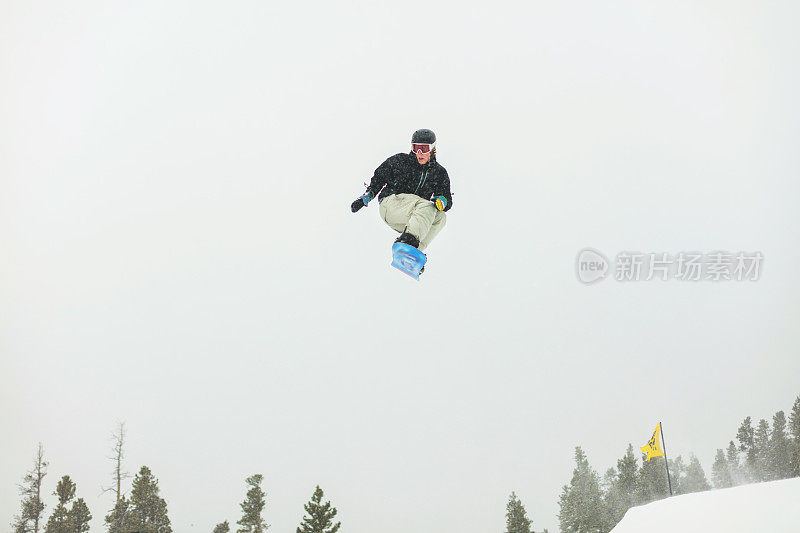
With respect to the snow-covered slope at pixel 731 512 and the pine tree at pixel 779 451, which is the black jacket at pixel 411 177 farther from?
the pine tree at pixel 779 451

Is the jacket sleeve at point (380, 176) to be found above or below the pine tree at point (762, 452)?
above

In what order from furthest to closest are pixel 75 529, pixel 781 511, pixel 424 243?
pixel 75 529 < pixel 781 511 < pixel 424 243

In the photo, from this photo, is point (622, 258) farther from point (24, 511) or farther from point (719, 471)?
point (719, 471)

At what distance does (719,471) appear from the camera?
81.9 meters

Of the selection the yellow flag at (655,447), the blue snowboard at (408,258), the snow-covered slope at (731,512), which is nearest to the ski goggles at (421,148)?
the blue snowboard at (408,258)

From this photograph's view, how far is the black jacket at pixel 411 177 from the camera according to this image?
33.2 ft

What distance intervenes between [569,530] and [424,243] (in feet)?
210

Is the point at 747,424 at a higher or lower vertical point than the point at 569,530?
higher

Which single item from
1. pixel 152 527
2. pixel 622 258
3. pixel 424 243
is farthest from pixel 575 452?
pixel 424 243

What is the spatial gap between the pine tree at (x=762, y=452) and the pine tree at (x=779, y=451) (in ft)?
1.66

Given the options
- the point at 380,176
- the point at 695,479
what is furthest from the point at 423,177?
the point at 695,479

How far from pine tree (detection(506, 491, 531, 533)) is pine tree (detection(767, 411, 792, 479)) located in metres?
32.8

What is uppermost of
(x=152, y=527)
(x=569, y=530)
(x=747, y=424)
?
(x=747, y=424)

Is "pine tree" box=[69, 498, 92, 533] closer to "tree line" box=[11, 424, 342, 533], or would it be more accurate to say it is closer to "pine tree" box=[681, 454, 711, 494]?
"tree line" box=[11, 424, 342, 533]
